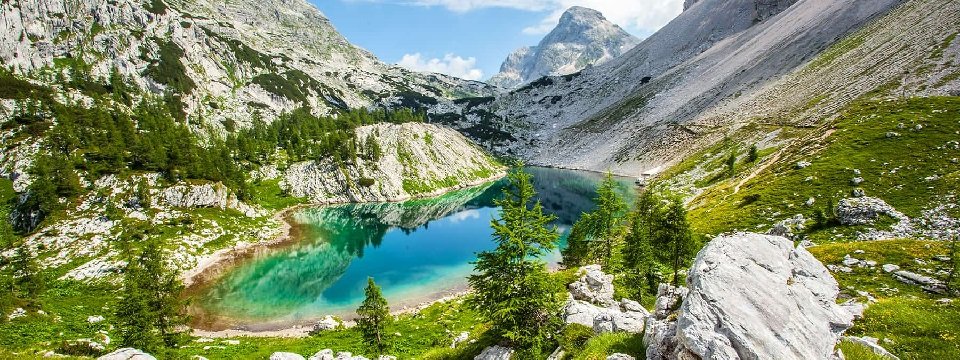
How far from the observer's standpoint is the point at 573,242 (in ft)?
168

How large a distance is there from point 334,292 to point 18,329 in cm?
3016

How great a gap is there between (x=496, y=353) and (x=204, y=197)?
7867 cm

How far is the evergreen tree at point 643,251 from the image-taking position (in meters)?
35.5

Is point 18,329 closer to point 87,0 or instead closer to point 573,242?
point 573,242

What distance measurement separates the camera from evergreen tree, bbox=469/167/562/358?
1912 centimetres

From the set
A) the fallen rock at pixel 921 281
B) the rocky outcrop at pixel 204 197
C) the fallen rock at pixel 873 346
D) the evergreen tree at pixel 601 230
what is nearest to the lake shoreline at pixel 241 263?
the rocky outcrop at pixel 204 197

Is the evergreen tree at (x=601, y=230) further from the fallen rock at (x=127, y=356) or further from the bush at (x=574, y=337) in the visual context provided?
the fallen rock at (x=127, y=356)

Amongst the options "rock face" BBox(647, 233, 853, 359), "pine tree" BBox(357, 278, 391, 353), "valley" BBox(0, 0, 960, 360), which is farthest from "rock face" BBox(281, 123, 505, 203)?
"rock face" BBox(647, 233, 853, 359)

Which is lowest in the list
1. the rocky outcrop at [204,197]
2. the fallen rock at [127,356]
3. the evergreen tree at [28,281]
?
the fallen rock at [127,356]

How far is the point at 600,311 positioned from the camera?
68.4 ft

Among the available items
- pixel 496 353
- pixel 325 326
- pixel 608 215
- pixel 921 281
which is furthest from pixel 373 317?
pixel 921 281

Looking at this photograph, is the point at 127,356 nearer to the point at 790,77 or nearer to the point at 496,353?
the point at 496,353

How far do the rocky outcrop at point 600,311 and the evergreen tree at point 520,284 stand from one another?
1.65 metres

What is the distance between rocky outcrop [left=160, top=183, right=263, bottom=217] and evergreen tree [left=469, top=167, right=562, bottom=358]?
7585cm
